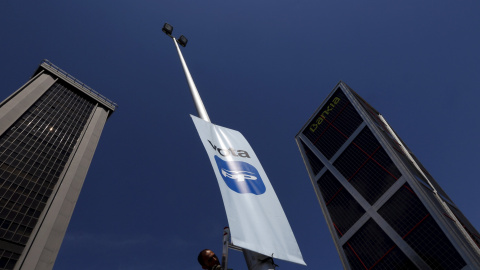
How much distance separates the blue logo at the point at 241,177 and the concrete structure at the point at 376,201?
42.6 metres

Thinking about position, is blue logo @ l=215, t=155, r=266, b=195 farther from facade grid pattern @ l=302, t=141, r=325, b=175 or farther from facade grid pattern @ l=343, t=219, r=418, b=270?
facade grid pattern @ l=302, t=141, r=325, b=175

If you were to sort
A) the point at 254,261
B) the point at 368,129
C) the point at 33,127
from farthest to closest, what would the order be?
1. the point at 368,129
2. the point at 33,127
3. the point at 254,261

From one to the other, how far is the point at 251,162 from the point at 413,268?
46267 mm

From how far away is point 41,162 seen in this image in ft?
140

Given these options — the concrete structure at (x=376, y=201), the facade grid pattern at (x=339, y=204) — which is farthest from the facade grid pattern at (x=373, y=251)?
the facade grid pattern at (x=339, y=204)

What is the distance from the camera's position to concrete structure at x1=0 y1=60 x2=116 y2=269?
3350 centimetres

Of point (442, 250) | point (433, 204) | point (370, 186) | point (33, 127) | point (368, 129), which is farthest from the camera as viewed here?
point (368, 129)

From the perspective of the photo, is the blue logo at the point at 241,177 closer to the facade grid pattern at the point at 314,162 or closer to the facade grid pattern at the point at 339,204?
the facade grid pattern at the point at 339,204

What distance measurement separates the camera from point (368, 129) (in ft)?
182

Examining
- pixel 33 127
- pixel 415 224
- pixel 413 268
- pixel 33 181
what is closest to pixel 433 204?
pixel 415 224

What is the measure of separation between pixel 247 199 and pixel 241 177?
19.5 inches

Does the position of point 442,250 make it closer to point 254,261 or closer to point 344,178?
point 344,178

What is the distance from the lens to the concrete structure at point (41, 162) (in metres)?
33.5

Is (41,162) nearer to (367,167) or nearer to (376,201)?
(376,201)
